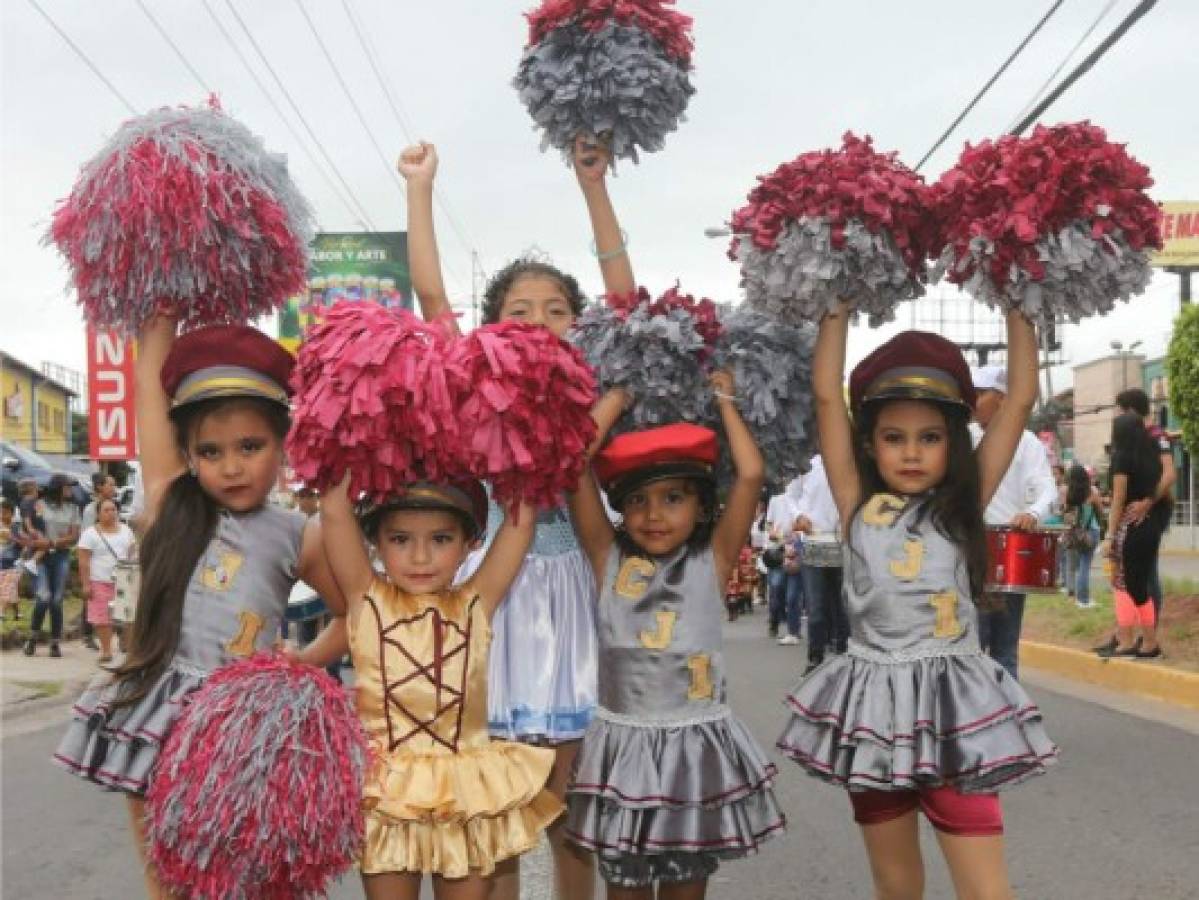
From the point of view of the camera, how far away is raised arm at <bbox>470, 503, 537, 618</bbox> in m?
3.50

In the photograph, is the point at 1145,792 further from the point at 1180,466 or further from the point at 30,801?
the point at 1180,466

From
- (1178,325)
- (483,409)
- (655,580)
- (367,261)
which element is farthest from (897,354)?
(367,261)

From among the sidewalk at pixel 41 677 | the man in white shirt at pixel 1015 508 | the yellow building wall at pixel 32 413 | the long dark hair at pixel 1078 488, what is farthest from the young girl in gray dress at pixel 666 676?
the yellow building wall at pixel 32 413

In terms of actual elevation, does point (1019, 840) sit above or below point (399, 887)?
below

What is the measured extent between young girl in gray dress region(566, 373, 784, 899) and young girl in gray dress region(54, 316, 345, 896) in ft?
2.44

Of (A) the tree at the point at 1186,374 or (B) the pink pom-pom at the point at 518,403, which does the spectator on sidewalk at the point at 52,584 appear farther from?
(B) the pink pom-pom at the point at 518,403

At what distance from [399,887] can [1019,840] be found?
3.28 meters

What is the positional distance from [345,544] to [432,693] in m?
0.41

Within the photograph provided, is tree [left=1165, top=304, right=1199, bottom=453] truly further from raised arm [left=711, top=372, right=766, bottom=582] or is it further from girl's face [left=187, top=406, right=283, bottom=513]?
girl's face [left=187, top=406, right=283, bottom=513]

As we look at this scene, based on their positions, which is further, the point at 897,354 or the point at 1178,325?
the point at 1178,325

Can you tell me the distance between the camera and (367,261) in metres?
32.8

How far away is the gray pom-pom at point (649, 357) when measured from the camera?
11.7 ft

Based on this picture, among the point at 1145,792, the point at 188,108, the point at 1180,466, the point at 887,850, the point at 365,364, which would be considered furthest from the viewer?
the point at 1180,466

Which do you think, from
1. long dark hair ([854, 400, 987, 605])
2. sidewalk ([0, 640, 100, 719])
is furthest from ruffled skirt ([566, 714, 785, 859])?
sidewalk ([0, 640, 100, 719])
